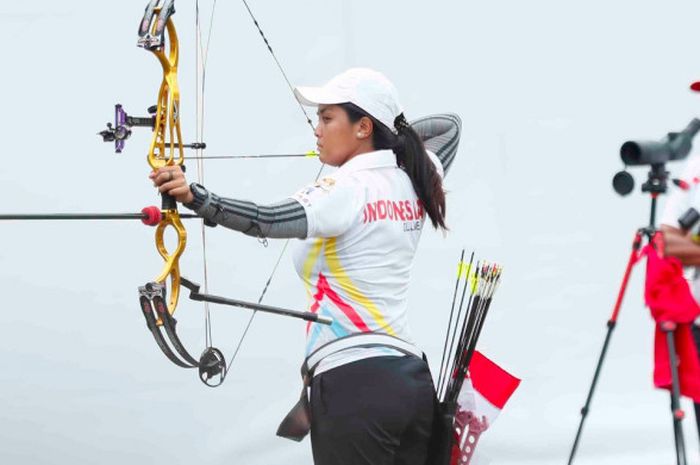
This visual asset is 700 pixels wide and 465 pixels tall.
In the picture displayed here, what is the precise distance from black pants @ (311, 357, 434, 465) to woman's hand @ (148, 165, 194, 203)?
1.07 ft

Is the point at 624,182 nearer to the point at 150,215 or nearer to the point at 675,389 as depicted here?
the point at 675,389

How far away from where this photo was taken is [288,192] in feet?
9.41

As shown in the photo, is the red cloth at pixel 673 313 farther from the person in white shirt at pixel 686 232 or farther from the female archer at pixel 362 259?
the female archer at pixel 362 259

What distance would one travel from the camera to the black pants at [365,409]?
1772mm

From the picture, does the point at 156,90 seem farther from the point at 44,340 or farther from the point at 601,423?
the point at 601,423

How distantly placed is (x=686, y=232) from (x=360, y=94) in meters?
0.49

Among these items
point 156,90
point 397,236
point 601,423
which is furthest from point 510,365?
point 397,236

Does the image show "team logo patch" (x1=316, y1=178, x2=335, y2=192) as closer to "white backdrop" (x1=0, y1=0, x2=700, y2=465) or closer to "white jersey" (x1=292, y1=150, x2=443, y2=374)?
"white jersey" (x1=292, y1=150, x2=443, y2=374)

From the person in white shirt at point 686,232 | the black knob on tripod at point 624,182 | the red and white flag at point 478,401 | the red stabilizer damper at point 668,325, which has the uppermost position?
the black knob on tripod at point 624,182

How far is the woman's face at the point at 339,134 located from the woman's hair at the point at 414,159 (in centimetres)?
1

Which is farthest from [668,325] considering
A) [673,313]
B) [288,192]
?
[288,192]

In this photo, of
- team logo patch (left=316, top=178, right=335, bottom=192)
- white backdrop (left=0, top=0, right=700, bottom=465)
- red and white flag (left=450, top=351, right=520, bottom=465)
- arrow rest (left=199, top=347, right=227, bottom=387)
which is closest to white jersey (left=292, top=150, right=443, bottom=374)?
team logo patch (left=316, top=178, right=335, bottom=192)

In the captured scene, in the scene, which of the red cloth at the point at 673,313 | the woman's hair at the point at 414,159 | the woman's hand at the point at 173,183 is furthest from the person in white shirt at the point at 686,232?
the woman's hand at the point at 173,183

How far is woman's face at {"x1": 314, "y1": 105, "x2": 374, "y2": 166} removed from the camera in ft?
6.15
